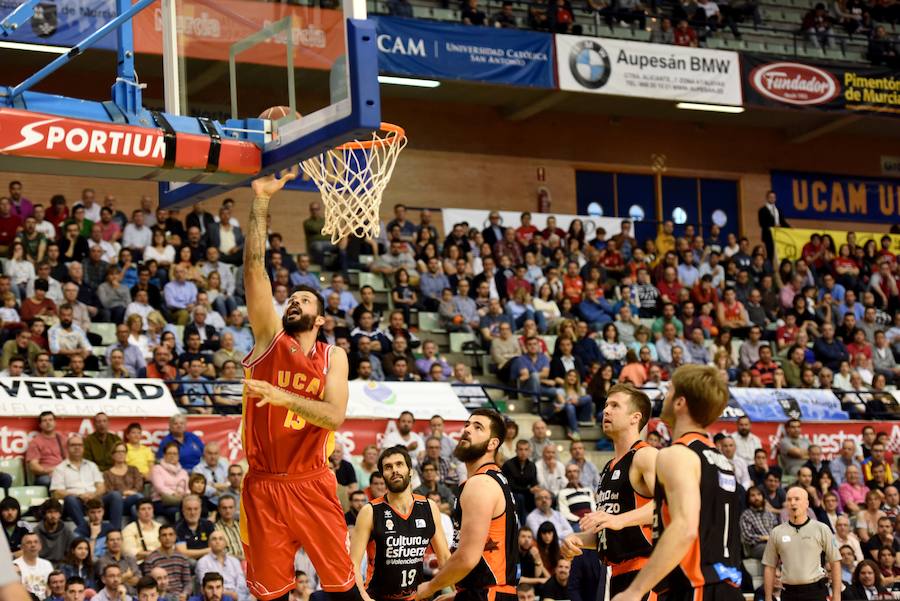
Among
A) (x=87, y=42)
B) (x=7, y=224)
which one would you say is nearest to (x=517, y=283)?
(x=7, y=224)

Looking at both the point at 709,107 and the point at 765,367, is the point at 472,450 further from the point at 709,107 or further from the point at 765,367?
the point at 709,107

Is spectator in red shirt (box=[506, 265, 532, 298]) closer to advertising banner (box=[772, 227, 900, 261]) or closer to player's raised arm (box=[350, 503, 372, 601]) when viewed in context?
advertising banner (box=[772, 227, 900, 261])

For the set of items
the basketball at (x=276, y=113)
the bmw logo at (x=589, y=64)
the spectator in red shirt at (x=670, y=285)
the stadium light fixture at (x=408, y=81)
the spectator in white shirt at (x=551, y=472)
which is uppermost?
the bmw logo at (x=589, y=64)

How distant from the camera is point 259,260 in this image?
6.79 metres

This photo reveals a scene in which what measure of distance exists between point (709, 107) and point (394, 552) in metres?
17.0

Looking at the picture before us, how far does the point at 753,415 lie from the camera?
17.8 metres

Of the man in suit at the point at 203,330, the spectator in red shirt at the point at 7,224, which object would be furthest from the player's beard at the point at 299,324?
the spectator in red shirt at the point at 7,224

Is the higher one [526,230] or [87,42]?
[526,230]

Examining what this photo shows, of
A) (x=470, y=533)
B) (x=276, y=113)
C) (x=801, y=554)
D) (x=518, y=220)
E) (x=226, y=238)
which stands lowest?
(x=801, y=554)

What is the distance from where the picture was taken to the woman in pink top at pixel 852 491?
1659cm

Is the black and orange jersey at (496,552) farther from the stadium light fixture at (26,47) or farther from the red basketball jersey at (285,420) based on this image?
the stadium light fixture at (26,47)

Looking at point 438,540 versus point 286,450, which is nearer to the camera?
point 286,450

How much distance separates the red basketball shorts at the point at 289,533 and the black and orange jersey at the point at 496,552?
771mm

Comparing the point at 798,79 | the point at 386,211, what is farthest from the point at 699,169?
the point at 386,211
